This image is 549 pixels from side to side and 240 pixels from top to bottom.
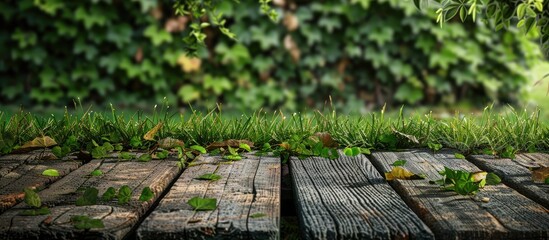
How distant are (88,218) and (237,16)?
15.7ft

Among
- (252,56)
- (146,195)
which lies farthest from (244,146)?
(252,56)

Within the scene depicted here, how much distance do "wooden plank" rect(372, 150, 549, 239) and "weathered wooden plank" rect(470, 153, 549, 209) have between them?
2.1 inches

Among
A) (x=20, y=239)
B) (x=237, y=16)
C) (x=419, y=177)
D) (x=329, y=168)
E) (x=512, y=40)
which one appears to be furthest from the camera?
(x=512, y=40)

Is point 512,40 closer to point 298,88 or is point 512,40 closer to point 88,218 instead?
point 298,88

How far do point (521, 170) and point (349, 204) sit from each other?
863mm

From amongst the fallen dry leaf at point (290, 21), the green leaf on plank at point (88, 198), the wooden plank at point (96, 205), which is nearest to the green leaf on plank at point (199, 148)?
the wooden plank at point (96, 205)

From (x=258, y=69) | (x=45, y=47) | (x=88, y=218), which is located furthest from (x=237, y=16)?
(x=88, y=218)

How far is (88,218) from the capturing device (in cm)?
165

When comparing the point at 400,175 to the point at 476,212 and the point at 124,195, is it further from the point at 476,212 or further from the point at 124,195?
the point at 124,195

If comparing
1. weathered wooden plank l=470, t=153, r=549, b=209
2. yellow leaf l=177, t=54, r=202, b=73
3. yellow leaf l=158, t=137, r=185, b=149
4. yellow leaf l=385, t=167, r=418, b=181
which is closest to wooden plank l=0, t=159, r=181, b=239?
yellow leaf l=158, t=137, r=185, b=149

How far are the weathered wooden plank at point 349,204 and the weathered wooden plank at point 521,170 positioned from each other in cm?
40

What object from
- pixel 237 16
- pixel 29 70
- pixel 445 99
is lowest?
pixel 445 99

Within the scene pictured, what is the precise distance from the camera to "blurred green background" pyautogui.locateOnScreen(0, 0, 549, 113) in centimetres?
638

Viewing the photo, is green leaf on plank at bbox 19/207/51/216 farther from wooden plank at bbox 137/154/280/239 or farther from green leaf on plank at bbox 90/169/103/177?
green leaf on plank at bbox 90/169/103/177
